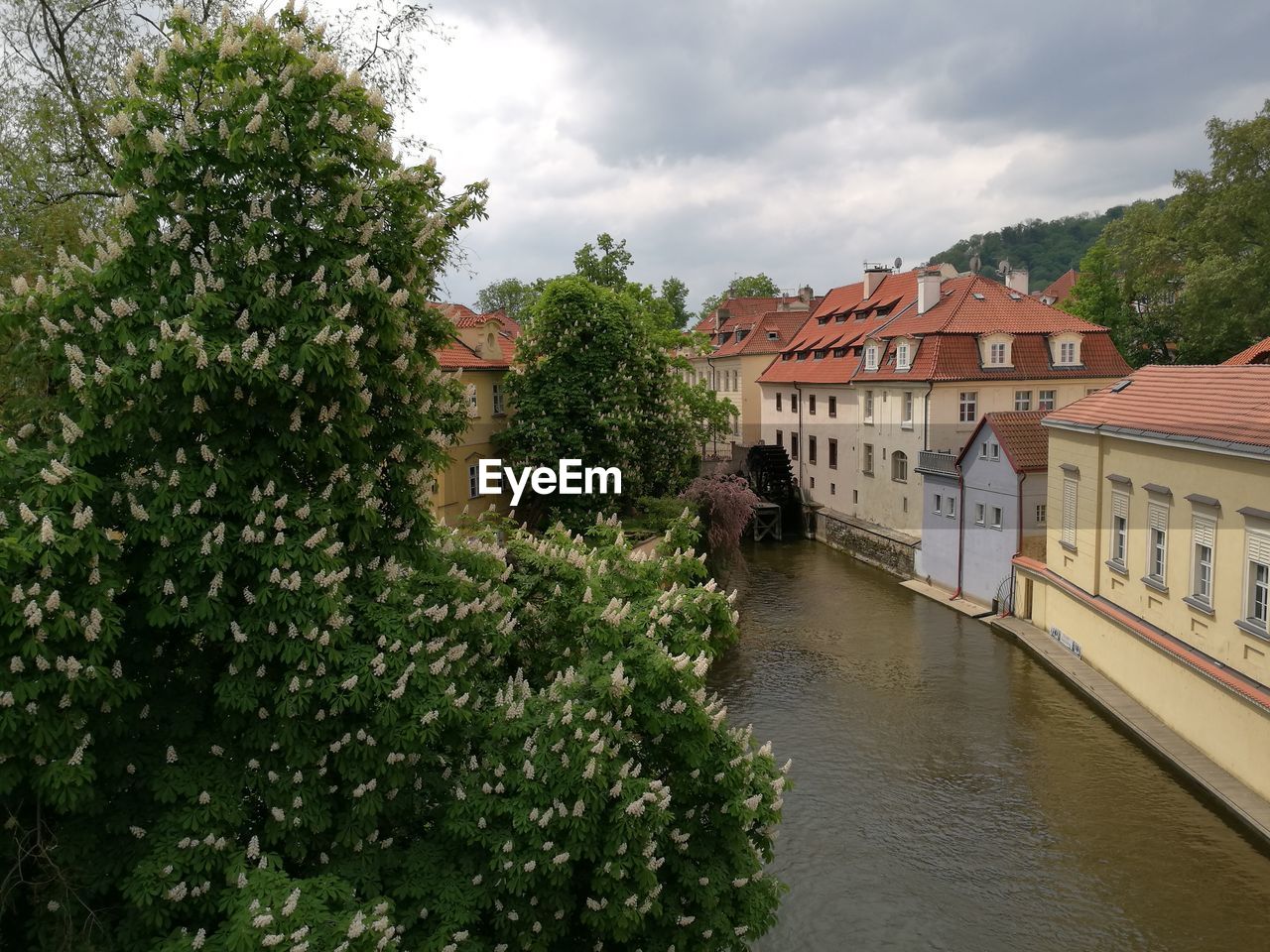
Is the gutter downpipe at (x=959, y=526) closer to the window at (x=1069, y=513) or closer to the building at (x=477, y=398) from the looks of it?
the window at (x=1069, y=513)

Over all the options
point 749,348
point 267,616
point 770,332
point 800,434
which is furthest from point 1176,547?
point 770,332

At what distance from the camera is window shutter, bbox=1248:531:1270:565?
1447 cm

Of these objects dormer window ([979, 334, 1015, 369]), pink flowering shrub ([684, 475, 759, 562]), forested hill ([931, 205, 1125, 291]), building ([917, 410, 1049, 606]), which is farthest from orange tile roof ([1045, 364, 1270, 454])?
forested hill ([931, 205, 1125, 291])

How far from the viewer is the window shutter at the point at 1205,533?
629 inches

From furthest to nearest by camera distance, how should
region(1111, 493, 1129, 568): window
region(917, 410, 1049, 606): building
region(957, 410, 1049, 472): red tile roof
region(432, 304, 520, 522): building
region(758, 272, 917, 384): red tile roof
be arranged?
region(758, 272, 917, 384): red tile roof < region(432, 304, 520, 522): building < region(917, 410, 1049, 606): building < region(957, 410, 1049, 472): red tile roof < region(1111, 493, 1129, 568): window

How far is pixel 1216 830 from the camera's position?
14.7 m

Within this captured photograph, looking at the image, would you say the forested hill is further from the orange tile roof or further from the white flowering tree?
the white flowering tree

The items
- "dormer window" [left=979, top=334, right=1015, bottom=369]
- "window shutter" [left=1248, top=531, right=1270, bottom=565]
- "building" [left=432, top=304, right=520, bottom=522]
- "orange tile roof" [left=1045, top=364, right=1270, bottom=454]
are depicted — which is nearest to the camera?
"window shutter" [left=1248, top=531, right=1270, bottom=565]

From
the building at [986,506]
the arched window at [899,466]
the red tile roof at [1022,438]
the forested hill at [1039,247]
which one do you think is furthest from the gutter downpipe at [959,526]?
the forested hill at [1039,247]

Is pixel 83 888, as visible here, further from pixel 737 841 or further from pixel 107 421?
pixel 737 841

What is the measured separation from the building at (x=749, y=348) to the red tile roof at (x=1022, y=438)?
77.3 ft

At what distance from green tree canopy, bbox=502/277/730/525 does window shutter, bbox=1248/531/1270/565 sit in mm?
15378

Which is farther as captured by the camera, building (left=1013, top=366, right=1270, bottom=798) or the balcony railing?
the balcony railing

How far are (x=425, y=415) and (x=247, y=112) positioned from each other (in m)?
2.48
